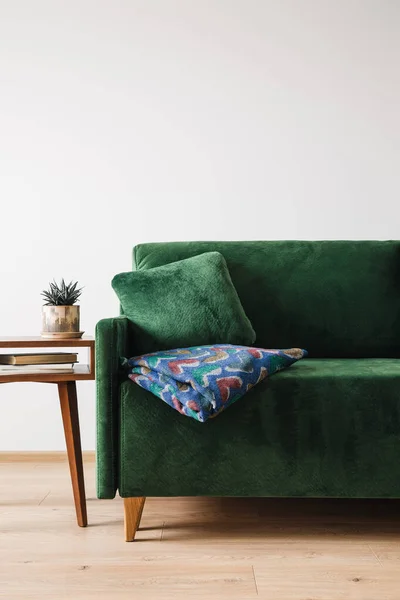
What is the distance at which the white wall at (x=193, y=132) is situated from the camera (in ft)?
10.1

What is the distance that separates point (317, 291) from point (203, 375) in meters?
0.83

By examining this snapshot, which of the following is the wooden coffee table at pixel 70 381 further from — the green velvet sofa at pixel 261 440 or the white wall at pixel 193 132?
the white wall at pixel 193 132

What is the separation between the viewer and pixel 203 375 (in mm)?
1871

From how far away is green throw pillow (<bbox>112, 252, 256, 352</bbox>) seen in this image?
219 cm

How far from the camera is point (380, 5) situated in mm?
3086

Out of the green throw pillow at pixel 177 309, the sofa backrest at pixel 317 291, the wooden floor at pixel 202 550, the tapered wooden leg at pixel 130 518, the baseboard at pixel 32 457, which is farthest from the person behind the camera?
the baseboard at pixel 32 457

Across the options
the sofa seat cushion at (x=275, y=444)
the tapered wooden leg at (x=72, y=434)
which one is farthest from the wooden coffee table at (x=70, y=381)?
the sofa seat cushion at (x=275, y=444)

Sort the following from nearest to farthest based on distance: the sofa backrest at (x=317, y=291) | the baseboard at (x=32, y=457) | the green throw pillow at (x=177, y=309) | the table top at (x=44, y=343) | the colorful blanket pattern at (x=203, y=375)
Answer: the colorful blanket pattern at (x=203, y=375) → the table top at (x=44, y=343) → the green throw pillow at (x=177, y=309) → the sofa backrest at (x=317, y=291) → the baseboard at (x=32, y=457)

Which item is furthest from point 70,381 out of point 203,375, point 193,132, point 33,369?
point 193,132

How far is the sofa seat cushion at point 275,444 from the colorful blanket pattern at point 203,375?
0.17 ft

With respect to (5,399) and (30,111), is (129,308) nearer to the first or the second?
(5,399)

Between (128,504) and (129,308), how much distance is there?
0.59m

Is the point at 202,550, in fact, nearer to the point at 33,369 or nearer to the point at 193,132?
the point at 33,369

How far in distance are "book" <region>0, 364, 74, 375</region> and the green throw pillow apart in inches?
9.1
